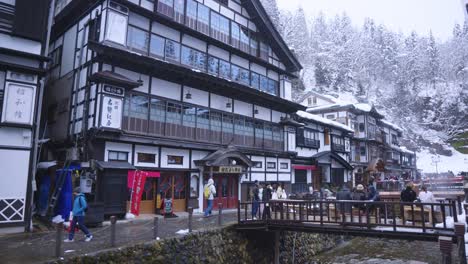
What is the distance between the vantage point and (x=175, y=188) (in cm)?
1980

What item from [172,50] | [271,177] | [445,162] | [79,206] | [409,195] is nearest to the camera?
[79,206]

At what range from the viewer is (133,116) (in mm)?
17531

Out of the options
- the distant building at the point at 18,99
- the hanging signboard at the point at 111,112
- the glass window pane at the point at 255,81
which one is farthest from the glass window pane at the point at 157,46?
the glass window pane at the point at 255,81

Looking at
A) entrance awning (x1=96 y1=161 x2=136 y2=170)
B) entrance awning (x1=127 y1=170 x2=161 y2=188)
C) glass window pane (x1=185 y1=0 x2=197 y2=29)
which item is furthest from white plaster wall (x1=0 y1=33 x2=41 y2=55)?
glass window pane (x1=185 y1=0 x2=197 y2=29)

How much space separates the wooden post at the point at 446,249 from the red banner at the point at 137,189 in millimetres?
13145

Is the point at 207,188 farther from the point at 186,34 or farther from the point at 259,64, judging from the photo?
the point at 259,64

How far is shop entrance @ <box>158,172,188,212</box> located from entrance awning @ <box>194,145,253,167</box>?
140 cm

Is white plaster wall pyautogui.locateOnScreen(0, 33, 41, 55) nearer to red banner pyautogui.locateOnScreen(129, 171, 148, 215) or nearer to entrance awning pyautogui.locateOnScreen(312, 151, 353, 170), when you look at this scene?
red banner pyautogui.locateOnScreen(129, 171, 148, 215)

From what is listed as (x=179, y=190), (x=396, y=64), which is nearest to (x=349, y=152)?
(x=179, y=190)

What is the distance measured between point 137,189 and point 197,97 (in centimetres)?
702

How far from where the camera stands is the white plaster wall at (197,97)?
20.5 meters

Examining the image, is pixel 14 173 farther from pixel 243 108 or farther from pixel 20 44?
pixel 243 108

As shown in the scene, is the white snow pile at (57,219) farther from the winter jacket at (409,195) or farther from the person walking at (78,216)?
the winter jacket at (409,195)

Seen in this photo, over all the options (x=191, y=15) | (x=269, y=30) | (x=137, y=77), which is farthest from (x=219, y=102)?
(x=269, y=30)
